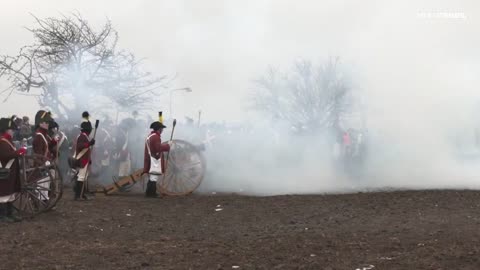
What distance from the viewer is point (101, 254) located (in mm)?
5824

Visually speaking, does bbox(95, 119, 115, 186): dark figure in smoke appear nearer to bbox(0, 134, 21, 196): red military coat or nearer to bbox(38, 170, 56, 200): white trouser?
bbox(38, 170, 56, 200): white trouser

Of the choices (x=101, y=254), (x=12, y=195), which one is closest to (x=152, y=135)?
(x=12, y=195)

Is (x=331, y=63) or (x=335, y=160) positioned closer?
(x=331, y=63)

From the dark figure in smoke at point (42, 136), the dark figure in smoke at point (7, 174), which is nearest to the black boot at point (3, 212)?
the dark figure in smoke at point (7, 174)

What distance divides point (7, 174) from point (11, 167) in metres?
0.14

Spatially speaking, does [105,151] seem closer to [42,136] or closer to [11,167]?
[42,136]

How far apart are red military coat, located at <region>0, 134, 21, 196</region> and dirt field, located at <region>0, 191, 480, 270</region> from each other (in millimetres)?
524

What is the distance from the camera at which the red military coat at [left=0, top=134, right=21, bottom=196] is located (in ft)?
25.6

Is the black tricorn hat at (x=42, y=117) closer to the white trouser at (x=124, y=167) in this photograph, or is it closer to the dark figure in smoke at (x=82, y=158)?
the dark figure in smoke at (x=82, y=158)

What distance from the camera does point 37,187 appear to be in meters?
8.20

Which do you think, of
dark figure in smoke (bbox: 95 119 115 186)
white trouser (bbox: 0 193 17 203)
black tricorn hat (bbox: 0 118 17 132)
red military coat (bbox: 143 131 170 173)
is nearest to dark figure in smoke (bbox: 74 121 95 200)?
red military coat (bbox: 143 131 170 173)

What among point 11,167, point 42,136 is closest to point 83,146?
point 42,136

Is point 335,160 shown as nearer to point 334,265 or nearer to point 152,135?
point 152,135

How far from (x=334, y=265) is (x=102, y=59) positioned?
10420mm
